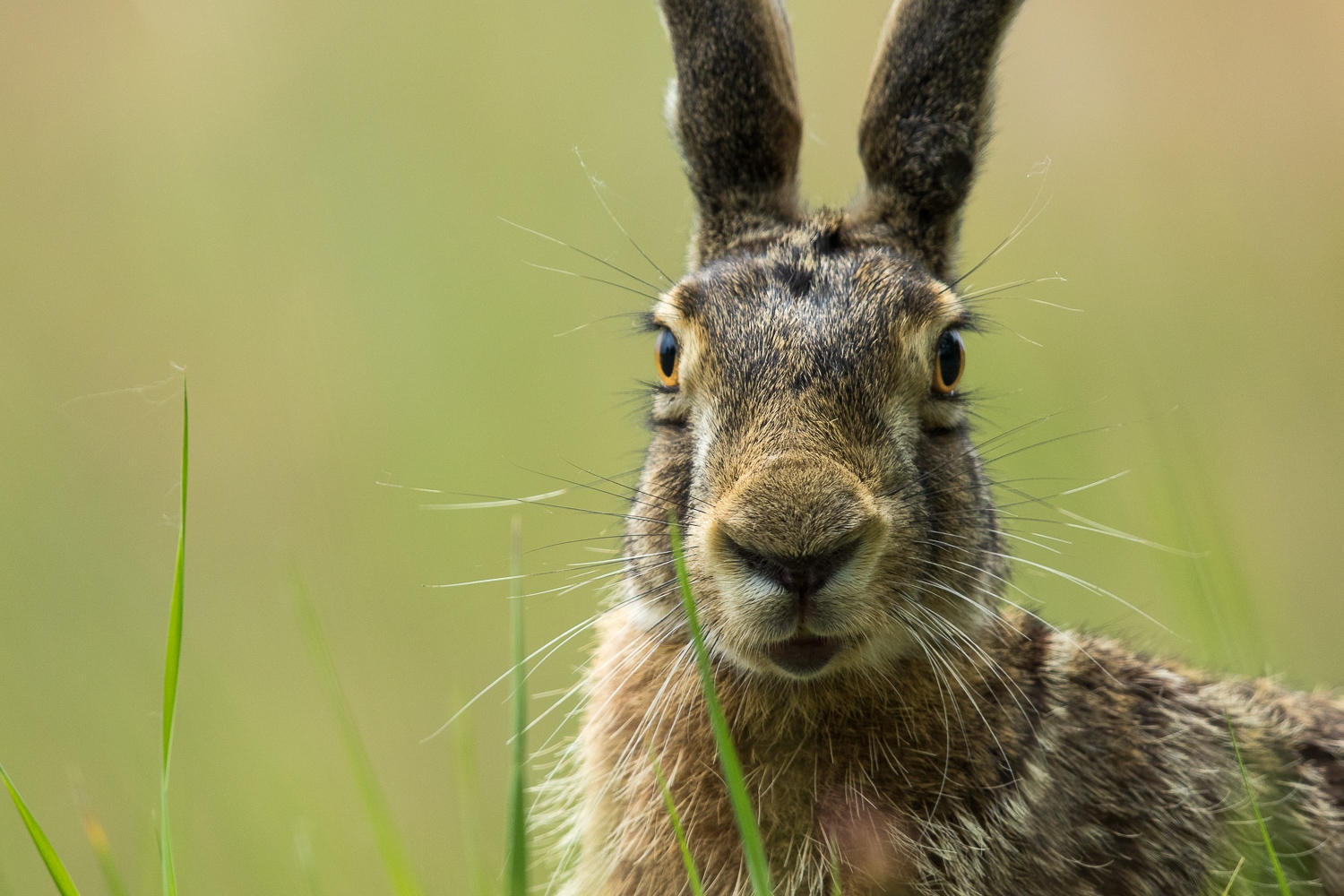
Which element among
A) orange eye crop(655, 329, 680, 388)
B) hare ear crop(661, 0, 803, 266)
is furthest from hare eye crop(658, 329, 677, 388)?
hare ear crop(661, 0, 803, 266)

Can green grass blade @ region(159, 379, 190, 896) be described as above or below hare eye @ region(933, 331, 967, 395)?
below

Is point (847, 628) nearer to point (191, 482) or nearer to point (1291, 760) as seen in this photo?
point (1291, 760)

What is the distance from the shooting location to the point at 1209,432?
5.12 metres

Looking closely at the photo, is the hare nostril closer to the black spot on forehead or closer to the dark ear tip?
the black spot on forehead

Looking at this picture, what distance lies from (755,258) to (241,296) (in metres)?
3.00

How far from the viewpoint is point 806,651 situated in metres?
2.20

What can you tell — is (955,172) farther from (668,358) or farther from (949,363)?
(668,358)

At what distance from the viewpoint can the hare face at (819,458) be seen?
209 centimetres

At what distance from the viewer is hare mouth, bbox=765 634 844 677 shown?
86.4 inches

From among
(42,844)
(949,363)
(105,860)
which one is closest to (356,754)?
→ (105,860)

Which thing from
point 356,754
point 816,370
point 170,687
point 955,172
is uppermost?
point 955,172

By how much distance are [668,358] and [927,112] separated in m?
0.87

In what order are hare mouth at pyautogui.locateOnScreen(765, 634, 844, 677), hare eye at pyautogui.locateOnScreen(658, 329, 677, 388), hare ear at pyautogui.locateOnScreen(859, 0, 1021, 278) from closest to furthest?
hare mouth at pyautogui.locateOnScreen(765, 634, 844, 677) → hare eye at pyautogui.locateOnScreen(658, 329, 677, 388) → hare ear at pyautogui.locateOnScreen(859, 0, 1021, 278)

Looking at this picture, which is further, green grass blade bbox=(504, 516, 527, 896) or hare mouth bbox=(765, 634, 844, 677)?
hare mouth bbox=(765, 634, 844, 677)
